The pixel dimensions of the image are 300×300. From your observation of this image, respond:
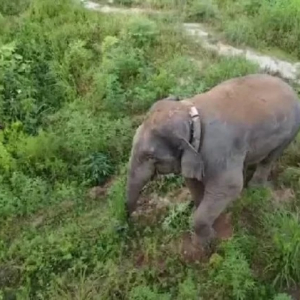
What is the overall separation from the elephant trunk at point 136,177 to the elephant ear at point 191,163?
23 cm

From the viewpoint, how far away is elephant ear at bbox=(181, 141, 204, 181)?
5.04m

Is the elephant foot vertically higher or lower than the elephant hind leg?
lower

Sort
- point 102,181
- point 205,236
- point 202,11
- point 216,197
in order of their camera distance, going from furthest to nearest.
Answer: point 202,11
point 102,181
point 205,236
point 216,197

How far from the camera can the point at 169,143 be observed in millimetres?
5043

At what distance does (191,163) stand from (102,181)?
1.43 metres

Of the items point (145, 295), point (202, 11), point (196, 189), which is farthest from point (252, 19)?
point (145, 295)

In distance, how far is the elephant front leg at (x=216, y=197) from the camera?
5.26m

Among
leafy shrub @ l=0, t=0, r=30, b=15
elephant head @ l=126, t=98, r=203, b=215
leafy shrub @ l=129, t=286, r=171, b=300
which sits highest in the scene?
elephant head @ l=126, t=98, r=203, b=215

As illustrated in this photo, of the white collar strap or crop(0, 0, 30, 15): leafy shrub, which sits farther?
crop(0, 0, 30, 15): leafy shrub

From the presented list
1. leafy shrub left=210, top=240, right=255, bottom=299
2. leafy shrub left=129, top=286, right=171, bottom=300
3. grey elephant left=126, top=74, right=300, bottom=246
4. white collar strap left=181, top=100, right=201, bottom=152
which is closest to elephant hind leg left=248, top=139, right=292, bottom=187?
grey elephant left=126, top=74, right=300, bottom=246

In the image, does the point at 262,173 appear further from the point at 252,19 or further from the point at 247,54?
the point at 252,19

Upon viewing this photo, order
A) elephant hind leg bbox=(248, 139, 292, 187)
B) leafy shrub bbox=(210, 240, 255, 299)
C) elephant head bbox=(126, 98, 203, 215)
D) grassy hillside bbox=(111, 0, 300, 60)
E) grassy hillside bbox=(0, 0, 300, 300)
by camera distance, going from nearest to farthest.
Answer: elephant head bbox=(126, 98, 203, 215)
leafy shrub bbox=(210, 240, 255, 299)
grassy hillside bbox=(0, 0, 300, 300)
elephant hind leg bbox=(248, 139, 292, 187)
grassy hillside bbox=(111, 0, 300, 60)

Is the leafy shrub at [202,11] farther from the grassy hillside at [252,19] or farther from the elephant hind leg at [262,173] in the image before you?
the elephant hind leg at [262,173]

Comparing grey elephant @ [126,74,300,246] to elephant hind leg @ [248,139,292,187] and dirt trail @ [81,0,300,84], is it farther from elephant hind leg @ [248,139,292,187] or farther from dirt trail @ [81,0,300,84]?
dirt trail @ [81,0,300,84]
